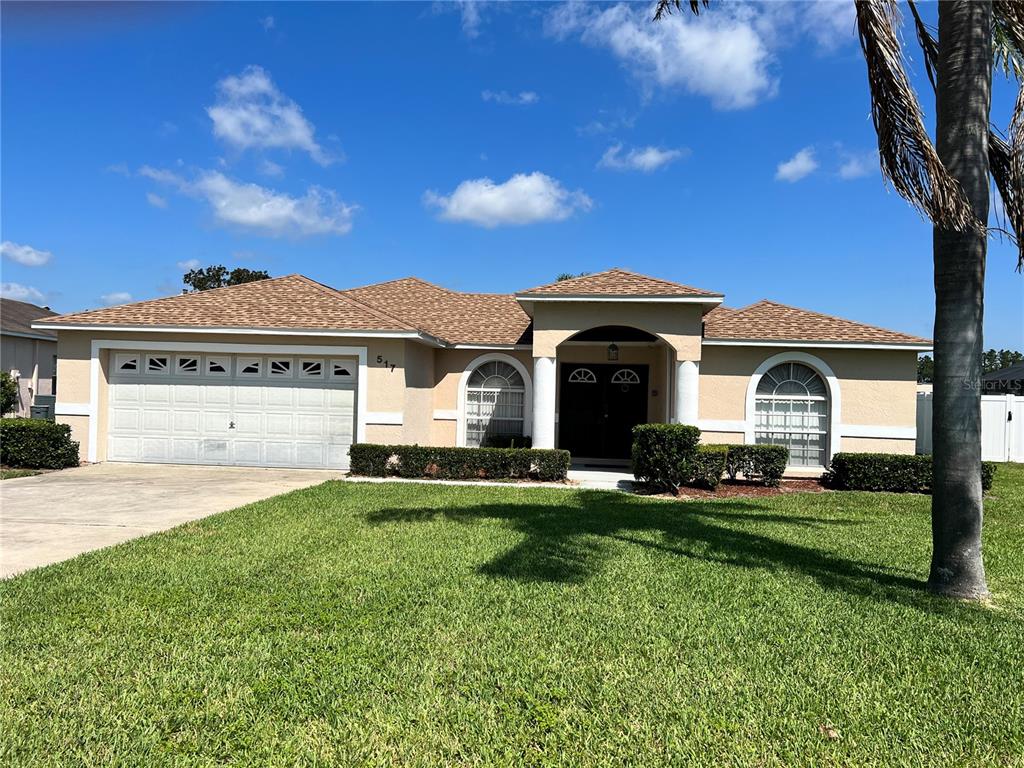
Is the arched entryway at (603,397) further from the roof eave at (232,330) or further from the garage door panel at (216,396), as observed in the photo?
the garage door panel at (216,396)

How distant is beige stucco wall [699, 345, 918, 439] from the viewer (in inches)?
596

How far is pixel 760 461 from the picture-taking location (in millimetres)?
13312

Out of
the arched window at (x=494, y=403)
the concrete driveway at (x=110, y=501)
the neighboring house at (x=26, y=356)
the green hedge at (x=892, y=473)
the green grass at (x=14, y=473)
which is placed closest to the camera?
the concrete driveway at (x=110, y=501)

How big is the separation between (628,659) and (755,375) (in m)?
12.5

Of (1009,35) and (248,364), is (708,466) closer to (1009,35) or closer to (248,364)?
(1009,35)

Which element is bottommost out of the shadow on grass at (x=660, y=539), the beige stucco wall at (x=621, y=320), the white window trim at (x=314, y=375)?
the shadow on grass at (x=660, y=539)

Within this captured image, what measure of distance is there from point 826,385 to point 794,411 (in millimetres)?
993

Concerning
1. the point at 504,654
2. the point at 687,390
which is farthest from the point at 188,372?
the point at 504,654

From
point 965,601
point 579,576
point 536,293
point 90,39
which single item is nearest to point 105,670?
point 579,576

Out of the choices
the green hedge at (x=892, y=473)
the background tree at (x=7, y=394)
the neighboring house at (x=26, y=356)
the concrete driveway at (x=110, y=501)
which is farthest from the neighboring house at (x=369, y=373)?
the neighboring house at (x=26, y=356)

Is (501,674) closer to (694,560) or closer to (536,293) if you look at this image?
(694,560)

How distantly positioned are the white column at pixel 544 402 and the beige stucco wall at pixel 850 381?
3939 mm

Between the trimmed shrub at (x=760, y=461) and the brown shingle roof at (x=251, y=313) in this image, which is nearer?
the trimmed shrub at (x=760, y=461)

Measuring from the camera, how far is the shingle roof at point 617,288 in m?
14.0
